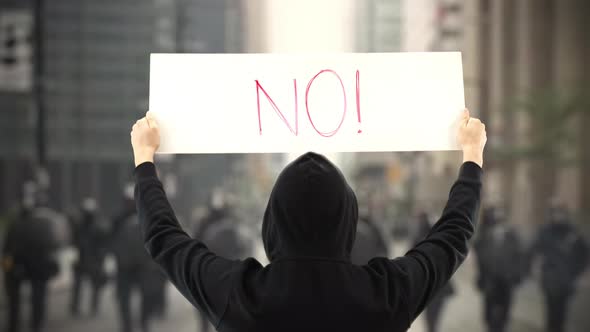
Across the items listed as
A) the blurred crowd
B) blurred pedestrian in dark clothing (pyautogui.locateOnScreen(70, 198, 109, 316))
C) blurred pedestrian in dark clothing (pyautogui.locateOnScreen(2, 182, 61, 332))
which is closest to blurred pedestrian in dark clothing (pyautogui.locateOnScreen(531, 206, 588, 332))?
the blurred crowd

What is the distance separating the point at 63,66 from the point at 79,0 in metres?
0.34

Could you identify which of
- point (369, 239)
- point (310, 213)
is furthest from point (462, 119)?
point (369, 239)

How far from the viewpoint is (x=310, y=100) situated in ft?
3.12

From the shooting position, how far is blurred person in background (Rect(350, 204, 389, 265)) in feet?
8.96

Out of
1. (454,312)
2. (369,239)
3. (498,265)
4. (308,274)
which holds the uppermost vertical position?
(308,274)

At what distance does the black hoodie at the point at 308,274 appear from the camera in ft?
2.01

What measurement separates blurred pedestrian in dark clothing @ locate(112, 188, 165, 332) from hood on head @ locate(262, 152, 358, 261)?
2.32m

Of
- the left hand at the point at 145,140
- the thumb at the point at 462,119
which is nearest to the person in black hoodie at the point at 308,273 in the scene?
the left hand at the point at 145,140

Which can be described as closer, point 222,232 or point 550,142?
point 222,232

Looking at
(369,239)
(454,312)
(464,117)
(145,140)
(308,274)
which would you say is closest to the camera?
(308,274)

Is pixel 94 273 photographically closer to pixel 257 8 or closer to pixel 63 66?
pixel 63 66

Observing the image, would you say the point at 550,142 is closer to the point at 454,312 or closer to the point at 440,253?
the point at 454,312

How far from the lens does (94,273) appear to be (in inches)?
114

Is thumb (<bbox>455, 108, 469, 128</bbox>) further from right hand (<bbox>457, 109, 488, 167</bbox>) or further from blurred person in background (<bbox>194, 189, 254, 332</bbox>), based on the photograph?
blurred person in background (<bbox>194, 189, 254, 332</bbox>)
